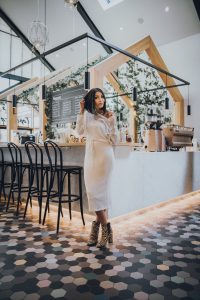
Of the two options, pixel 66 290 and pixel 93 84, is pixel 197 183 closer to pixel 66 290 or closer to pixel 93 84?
pixel 93 84

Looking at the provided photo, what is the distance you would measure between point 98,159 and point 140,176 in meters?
1.42

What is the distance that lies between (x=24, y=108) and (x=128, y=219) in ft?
29.8

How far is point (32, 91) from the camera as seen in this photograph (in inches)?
388

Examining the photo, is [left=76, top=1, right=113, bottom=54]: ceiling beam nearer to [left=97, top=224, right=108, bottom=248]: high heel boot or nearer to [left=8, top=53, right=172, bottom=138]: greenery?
[left=8, top=53, right=172, bottom=138]: greenery

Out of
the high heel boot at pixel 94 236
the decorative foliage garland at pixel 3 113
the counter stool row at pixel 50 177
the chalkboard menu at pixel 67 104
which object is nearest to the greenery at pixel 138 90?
the chalkboard menu at pixel 67 104

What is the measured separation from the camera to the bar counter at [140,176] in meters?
3.63

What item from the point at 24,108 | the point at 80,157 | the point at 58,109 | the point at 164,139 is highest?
the point at 24,108

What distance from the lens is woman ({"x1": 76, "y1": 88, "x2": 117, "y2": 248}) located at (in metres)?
2.73

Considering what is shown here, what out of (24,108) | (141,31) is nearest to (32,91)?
(24,108)

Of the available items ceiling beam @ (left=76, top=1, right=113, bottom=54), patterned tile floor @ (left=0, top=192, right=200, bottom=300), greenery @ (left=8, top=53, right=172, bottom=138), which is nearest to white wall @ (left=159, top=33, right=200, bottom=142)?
greenery @ (left=8, top=53, right=172, bottom=138)

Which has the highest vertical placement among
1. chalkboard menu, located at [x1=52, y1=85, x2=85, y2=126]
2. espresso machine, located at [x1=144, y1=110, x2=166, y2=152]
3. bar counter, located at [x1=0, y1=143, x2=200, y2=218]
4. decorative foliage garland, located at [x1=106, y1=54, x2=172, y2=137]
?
decorative foliage garland, located at [x1=106, y1=54, x2=172, y2=137]

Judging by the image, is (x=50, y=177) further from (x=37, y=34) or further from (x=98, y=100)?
(x=37, y=34)

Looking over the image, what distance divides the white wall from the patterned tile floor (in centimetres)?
474

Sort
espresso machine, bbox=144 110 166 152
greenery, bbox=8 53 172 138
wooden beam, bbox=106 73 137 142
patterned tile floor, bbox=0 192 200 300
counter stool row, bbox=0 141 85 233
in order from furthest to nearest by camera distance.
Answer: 1. wooden beam, bbox=106 73 137 142
2. greenery, bbox=8 53 172 138
3. espresso machine, bbox=144 110 166 152
4. counter stool row, bbox=0 141 85 233
5. patterned tile floor, bbox=0 192 200 300
